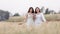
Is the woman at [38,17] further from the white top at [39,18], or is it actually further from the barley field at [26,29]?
the barley field at [26,29]

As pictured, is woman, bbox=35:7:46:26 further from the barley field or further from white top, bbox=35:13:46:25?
the barley field

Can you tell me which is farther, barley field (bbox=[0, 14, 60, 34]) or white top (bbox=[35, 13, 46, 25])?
barley field (bbox=[0, 14, 60, 34])

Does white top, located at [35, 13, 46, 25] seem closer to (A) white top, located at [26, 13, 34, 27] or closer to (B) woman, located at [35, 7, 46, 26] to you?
(B) woman, located at [35, 7, 46, 26]

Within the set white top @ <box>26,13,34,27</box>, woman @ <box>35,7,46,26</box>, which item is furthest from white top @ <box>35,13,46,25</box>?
white top @ <box>26,13,34,27</box>

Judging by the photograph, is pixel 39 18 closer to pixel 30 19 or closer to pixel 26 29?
pixel 30 19

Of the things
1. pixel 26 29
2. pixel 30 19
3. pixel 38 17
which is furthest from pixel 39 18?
pixel 26 29

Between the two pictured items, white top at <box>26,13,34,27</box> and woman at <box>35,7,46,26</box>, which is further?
white top at <box>26,13,34,27</box>

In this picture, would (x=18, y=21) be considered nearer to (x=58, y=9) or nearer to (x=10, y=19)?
(x=10, y=19)

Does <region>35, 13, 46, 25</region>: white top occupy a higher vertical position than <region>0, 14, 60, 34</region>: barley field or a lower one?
higher

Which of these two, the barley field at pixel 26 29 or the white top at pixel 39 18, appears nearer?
the white top at pixel 39 18

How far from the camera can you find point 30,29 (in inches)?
157

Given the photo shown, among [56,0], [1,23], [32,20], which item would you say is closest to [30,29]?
[32,20]

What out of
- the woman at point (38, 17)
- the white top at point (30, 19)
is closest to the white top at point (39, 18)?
the woman at point (38, 17)

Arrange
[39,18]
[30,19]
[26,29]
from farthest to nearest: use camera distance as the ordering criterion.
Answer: [26,29], [30,19], [39,18]
